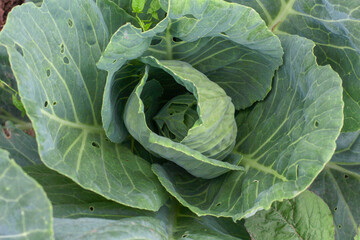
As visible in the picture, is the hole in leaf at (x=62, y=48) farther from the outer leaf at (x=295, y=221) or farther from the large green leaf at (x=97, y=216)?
the outer leaf at (x=295, y=221)

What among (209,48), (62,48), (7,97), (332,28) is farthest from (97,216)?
(332,28)

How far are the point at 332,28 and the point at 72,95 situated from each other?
894 mm

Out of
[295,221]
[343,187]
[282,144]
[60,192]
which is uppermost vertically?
[282,144]

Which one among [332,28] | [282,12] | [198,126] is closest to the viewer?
[198,126]

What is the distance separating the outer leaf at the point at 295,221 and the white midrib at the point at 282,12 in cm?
65

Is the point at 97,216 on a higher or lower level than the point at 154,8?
lower

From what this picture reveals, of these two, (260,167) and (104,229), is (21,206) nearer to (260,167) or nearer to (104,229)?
(104,229)

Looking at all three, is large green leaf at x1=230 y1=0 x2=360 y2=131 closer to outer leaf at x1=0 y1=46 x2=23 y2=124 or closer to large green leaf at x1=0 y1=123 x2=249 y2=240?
large green leaf at x1=0 y1=123 x2=249 y2=240

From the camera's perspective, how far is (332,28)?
137 cm

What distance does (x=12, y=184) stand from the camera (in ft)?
2.86

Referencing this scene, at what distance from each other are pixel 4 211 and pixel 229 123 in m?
0.73

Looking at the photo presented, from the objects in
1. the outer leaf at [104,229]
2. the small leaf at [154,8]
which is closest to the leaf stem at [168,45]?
the small leaf at [154,8]

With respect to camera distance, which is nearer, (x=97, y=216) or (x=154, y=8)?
(x=97, y=216)

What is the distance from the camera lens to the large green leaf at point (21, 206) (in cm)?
85
